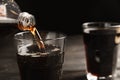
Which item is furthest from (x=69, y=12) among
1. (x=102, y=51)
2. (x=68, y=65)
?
(x=102, y=51)

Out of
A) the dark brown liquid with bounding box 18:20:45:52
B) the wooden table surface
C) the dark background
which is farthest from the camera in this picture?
the dark background

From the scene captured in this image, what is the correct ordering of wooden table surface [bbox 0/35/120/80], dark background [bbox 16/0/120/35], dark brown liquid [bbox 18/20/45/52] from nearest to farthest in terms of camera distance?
1. dark brown liquid [bbox 18/20/45/52]
2. wooden table surface [bbox 0/35/120/80]
3. dark background [bbox 16/0/120/35]

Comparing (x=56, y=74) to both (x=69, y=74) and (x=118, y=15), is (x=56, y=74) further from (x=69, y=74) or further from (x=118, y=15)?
(x=118, y=15)

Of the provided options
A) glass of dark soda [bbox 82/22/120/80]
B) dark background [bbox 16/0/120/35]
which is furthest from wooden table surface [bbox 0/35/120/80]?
dark background [bbox 16/0/120/35]

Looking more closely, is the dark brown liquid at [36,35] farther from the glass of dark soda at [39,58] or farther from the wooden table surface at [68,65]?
the wooden table surface at [68,65]

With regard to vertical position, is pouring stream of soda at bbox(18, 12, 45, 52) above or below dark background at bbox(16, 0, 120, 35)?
above

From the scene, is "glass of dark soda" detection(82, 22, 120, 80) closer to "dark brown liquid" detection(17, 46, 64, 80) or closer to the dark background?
"dark brown liquid" detection(17, 46, 64, 80)

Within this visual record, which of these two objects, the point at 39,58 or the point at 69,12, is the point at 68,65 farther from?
the point at 69,12
